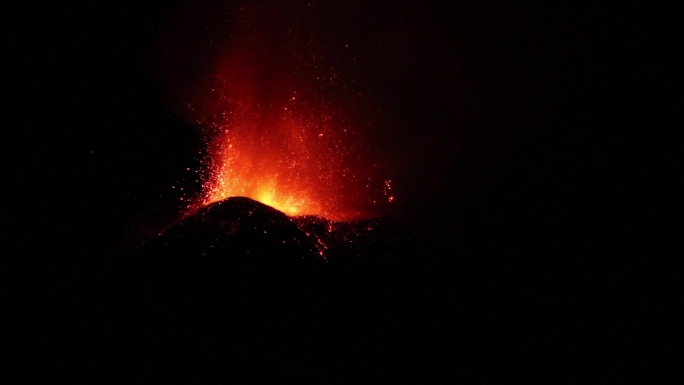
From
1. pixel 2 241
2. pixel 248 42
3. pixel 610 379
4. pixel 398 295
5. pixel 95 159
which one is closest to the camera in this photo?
pixel 398 295

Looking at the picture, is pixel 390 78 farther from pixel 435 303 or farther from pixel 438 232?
pixel 435 303

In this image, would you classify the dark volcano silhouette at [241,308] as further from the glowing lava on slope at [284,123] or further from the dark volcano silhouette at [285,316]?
the glowing lava on slope at [284,123]


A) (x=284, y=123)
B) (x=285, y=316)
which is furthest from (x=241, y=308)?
(x=284, y=123)

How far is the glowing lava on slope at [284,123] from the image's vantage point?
8.40 meters

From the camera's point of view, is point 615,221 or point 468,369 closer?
point 468,369

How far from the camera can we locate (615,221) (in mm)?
8391

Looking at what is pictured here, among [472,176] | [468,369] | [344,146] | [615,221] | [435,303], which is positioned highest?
[344,146]

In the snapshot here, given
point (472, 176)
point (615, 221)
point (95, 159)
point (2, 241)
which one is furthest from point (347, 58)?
Answer: point (2, 241)

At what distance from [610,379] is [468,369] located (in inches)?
99.2

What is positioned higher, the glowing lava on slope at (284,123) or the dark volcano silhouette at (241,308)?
the glowing lava on slope at (284,123)

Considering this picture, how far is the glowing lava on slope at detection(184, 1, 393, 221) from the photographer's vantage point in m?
8.40

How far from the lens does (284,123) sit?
28.7 ft

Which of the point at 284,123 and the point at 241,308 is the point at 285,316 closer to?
the point at 241,308

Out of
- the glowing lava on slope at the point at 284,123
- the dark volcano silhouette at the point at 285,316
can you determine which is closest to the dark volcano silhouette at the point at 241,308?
the dark volcano silhouette at the point at 285,316
